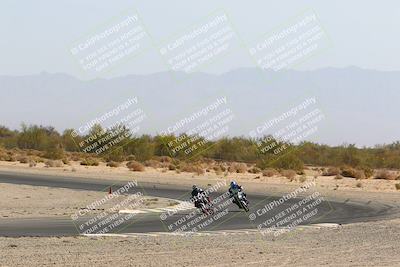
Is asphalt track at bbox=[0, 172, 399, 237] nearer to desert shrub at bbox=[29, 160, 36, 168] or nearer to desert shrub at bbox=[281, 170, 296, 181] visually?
desert shrub at bbox=[281, 170, 296, 181]

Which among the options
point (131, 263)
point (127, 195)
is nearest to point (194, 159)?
point (127, 195)

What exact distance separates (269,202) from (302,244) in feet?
51.0

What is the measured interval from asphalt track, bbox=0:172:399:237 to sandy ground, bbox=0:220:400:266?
2.31 m

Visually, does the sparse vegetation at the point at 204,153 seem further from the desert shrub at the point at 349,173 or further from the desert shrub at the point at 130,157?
the desert shrub at the point at 349,173

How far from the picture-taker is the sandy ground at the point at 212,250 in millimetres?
16031

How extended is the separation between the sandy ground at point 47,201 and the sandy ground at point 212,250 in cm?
790

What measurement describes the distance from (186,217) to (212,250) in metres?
8.64

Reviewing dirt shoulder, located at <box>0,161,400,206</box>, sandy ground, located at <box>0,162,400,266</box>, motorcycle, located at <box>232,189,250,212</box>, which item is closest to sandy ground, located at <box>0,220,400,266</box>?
sandy ground, located at <box>0,162,400,266</box>

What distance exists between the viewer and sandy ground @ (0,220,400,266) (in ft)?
52.6

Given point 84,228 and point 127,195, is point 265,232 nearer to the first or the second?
point 84,228

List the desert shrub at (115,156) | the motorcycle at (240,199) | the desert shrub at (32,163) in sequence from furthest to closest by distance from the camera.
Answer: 1. the desert shrub at (115,156)
2. the desert shrub at (32,163)
3. the motorcycle at (240,199)

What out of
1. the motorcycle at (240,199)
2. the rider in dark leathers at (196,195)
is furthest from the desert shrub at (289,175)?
the rider in dark leathers at (196,195)

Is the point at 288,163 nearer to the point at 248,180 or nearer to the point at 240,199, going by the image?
the point at 248,180

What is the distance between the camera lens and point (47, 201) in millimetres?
31922
